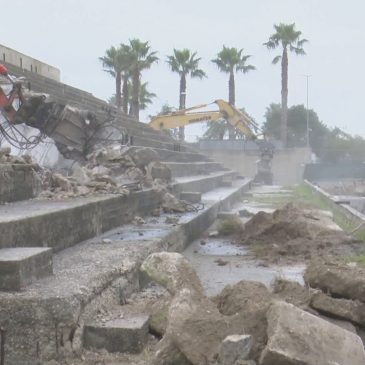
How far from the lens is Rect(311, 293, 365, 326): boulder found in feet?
13.7

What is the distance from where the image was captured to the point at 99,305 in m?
4.64

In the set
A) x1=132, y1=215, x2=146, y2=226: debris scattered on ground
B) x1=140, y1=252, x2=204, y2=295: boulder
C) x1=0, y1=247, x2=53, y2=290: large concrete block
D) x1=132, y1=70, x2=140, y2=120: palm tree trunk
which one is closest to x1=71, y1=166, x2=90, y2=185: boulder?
x1=132, y1=215, x2=146, y2=226: debris scattered on ground

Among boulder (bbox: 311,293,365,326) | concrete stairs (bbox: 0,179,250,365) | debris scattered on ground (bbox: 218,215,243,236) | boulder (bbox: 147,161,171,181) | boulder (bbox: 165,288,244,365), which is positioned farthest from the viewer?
boulder (bbox: 147,161,171,181)

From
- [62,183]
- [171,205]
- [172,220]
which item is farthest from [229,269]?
[171,205]

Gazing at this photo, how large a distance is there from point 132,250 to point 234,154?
1590 inches

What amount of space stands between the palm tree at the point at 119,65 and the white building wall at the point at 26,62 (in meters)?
15.9

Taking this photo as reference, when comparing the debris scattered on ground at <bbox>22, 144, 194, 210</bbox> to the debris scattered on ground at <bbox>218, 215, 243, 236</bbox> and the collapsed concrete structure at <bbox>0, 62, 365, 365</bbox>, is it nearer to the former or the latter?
the collapsed concrete structure at <bbox>0, 62, 365, 365</bbox>

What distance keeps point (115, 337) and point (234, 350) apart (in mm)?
1085

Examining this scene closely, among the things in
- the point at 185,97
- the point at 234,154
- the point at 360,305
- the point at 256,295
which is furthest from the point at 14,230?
the point at 185,97

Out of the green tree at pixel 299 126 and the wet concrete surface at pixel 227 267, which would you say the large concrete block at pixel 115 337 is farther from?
the green tree at pixel 299 126

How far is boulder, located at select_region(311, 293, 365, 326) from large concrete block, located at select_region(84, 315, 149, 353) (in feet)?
3.85

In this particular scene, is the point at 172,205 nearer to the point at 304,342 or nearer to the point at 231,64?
the point at 304,342

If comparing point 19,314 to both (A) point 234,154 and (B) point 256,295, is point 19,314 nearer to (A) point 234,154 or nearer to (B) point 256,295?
(B) point 256,295

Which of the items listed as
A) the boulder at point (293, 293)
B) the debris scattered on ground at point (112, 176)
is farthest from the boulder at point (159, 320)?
the debris scattered on ground at point (112, 176)
